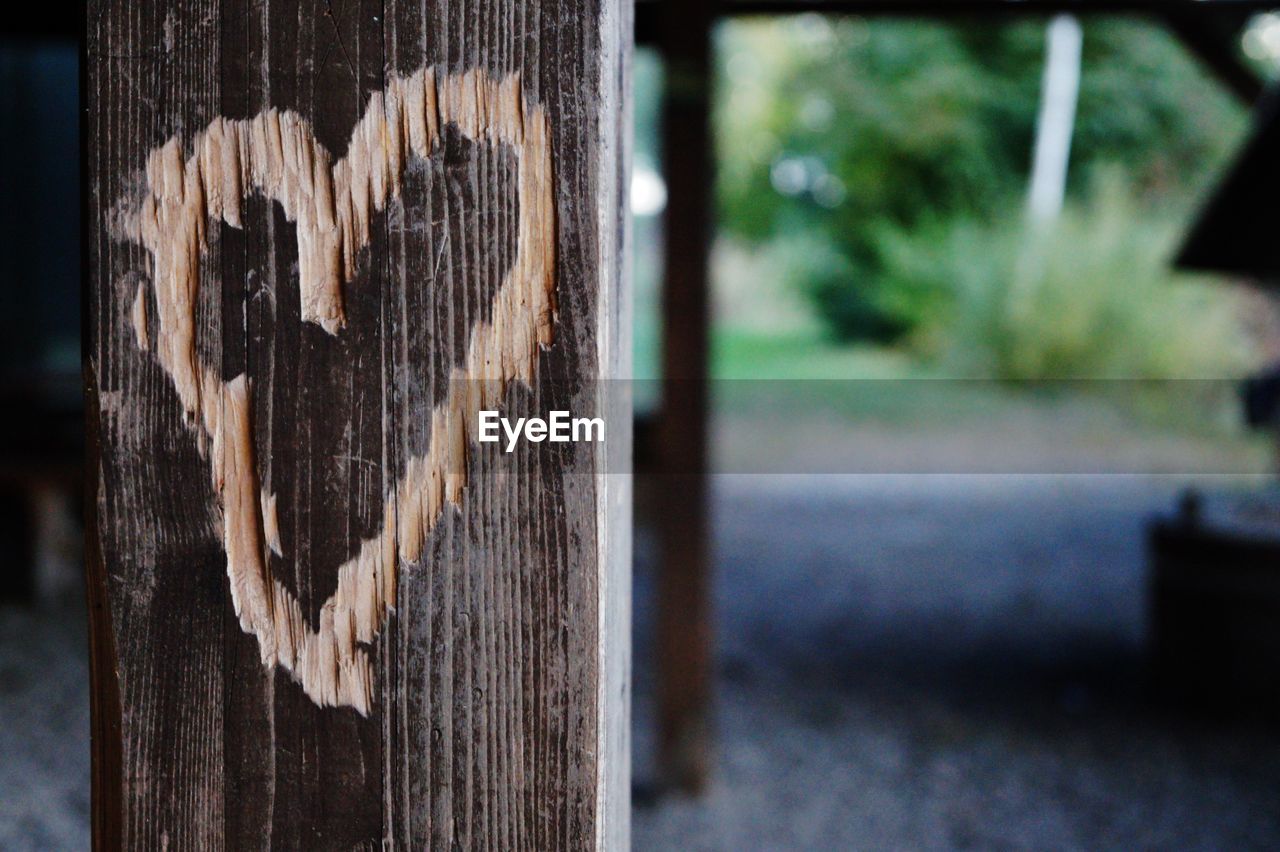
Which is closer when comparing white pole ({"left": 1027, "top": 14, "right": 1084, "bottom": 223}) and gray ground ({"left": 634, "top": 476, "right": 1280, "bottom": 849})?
gray ground ({"left": 634, "top": 476, "right": 1280, "bottom": 849})

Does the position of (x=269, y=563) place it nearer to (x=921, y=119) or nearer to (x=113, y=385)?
(x=113, y=385)

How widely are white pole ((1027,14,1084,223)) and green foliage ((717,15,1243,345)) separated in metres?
0.13

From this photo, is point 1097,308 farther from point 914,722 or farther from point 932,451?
point 914,722

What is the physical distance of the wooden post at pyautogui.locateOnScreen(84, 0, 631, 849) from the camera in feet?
2.08

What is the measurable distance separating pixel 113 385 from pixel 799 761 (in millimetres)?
3045

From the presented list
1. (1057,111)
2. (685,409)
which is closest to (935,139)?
(1057,111)

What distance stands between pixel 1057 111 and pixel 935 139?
1.64 m

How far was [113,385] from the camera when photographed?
2.14ft

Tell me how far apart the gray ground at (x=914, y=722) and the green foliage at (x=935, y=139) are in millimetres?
7630

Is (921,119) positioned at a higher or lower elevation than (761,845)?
higher

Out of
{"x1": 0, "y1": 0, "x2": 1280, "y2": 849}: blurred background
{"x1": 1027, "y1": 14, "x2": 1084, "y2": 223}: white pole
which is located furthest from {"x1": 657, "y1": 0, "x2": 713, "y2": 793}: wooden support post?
{"x1": 1027, "y1": 14, "x2": 1084, "y2": 223}: white pole

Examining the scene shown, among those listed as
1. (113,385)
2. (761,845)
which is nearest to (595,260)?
(113,385)

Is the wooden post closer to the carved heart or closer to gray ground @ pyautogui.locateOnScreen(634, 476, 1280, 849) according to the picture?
the carved heart

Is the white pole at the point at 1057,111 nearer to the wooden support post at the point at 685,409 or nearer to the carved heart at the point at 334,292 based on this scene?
the wooden support post at the point at 685,409
